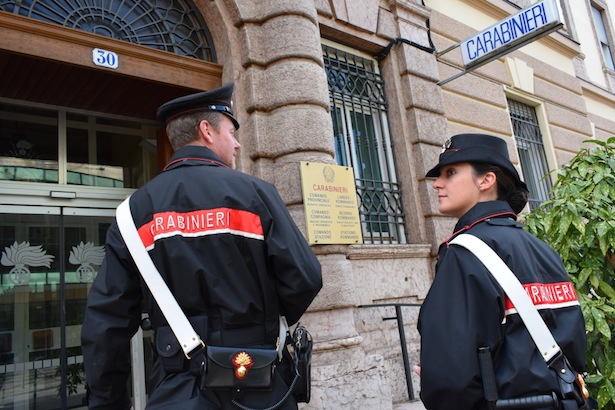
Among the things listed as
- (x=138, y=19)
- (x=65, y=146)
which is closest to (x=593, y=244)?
(x=138, y=19)

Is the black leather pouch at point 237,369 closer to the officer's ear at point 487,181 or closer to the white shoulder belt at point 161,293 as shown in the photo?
the white shoulder belt at point 161,293

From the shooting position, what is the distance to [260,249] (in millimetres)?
1960

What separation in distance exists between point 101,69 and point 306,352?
11.2 ft

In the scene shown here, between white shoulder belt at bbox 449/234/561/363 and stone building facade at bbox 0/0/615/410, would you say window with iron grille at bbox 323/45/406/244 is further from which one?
white shoulder belt at bbox 449/234/561/363

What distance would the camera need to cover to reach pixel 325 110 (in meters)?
5.21

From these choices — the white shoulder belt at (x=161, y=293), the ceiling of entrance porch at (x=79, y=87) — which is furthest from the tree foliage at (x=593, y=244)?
the ceiling of entrance porch at (x=79, y=87)

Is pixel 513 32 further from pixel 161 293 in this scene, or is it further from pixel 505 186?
pixel 161 293

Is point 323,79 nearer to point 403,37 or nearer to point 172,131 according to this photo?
point 403,37

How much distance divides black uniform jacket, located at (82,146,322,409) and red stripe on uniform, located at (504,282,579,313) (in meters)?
0.77

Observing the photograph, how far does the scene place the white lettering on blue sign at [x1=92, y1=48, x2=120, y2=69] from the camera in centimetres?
435

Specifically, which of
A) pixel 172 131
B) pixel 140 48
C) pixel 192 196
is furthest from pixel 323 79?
pixel 192 196

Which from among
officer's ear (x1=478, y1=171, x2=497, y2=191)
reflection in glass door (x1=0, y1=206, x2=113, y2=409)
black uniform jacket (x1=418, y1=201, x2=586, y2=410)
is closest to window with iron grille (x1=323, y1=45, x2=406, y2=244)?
reflection in glass door (x1=0, y1=206, x2=113, y2=409)

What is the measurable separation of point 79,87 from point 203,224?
3564 millimetres

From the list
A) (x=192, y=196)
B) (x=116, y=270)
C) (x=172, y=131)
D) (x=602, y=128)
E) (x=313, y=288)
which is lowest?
(x=313, y=288)
